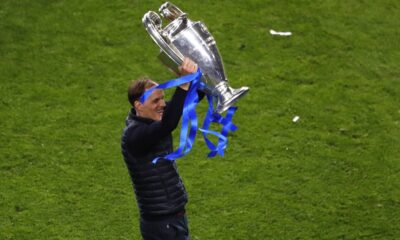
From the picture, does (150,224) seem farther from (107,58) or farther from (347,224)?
(107,58)

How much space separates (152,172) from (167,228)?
0.40 metres

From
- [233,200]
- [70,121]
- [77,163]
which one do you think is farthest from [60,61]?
[233,200]

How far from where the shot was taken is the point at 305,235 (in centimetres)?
679

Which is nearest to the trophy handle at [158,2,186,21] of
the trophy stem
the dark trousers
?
the trophy stem

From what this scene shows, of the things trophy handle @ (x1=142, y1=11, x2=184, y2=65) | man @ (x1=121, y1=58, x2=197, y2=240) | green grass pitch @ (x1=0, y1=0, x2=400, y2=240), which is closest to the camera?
trophy handle @ (x1=142, y1=11, x2=184, y2=65)

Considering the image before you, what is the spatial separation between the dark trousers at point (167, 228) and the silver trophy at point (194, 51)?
0.90 meters

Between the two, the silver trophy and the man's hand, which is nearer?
the man's hand

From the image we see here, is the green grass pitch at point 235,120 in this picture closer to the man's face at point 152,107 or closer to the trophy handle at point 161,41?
the man's face at point 152,107

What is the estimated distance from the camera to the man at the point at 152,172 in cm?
520

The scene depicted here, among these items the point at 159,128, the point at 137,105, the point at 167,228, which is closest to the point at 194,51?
the point at 159,128

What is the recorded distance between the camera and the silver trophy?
4789 mm

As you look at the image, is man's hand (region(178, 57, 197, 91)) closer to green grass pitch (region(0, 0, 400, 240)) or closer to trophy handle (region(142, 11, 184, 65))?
trophy handle (region(142, 11, 184, 65))

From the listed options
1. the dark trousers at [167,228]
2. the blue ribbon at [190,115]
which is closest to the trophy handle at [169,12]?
the blue ribbon at [190,115]

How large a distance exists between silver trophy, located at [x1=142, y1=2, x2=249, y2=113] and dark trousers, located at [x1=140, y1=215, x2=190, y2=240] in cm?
90
